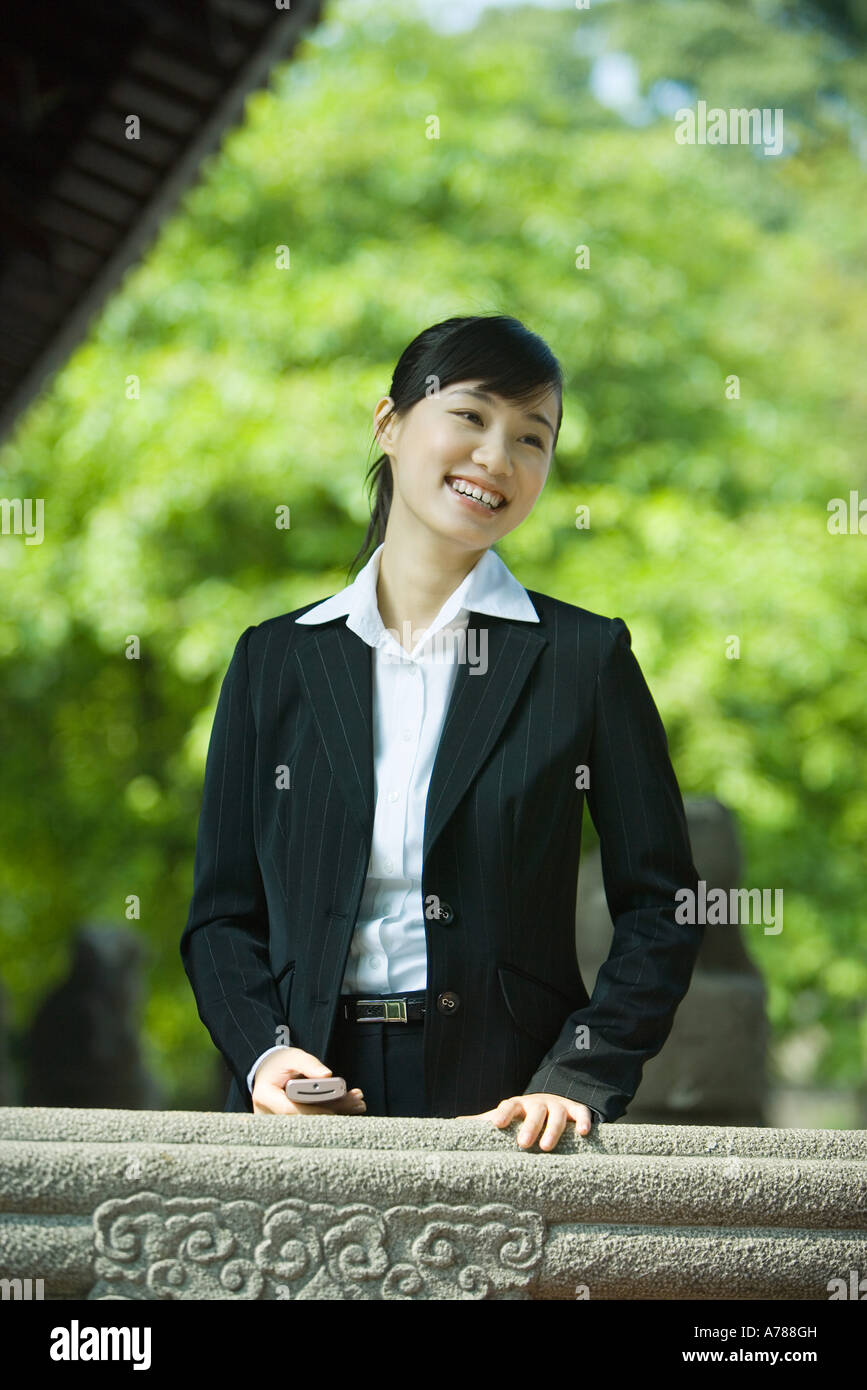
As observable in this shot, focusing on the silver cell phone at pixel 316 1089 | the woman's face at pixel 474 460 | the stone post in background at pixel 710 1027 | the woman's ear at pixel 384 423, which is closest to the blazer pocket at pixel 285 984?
the silver cell phone at pixel 316 1089

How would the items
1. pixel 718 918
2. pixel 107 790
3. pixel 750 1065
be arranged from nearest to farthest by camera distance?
1. pixel 718 918
2. pixel 750 1065
3. pixel 107 790

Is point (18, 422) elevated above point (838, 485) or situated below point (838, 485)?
below

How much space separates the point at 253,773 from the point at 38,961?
31.0 feet

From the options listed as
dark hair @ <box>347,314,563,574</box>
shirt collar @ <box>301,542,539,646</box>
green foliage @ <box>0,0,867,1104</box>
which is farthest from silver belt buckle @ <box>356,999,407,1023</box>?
green foliage @ <box>0,0,867,1104</box>

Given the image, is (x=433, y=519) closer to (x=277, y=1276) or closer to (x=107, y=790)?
(x=277, y=1276)

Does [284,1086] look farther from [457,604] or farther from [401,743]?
[457,604]

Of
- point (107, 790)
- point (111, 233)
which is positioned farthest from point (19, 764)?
point (111, 233)

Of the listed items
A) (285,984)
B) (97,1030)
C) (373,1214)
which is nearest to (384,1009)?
(285,984)

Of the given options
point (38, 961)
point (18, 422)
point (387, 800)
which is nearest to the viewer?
point (387, 800)

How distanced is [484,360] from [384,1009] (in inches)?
30.2

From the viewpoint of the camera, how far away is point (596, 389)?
30.8 feet

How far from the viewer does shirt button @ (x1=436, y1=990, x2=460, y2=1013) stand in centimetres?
180

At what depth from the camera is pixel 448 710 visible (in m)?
1.92

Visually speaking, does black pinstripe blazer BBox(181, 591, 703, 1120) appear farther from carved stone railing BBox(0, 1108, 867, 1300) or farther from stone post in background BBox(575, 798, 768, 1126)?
stone post in background BBox(575, 798, 768, 1126)
